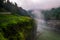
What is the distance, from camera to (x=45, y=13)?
42.7m

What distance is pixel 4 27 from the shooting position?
233 inches

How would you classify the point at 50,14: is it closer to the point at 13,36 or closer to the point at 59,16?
the point at 59,16

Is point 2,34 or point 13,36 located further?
point 13,36

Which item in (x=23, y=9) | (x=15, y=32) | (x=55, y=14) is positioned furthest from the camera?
(x=55, y=14)

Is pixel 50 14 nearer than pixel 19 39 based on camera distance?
No

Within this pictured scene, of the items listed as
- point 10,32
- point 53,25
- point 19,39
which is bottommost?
point 53,25

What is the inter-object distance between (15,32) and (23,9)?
11.6 meters

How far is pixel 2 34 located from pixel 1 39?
1.14ft

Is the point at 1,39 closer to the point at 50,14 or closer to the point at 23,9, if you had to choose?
the point at 23,9

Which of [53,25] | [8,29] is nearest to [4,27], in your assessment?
[8,29]

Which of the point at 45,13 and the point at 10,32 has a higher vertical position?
the point at 10,32

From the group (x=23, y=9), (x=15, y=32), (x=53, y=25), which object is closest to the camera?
(x=15, y=32)

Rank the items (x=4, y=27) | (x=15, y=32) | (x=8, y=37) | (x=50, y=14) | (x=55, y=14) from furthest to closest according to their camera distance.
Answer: (x=50, y=14)
(x=55, y=14)
(x=15, y=32)
(x=8, y=37)
(x=4, y=27)

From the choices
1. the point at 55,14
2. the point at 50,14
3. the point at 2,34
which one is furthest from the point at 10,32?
the point at 50,14
